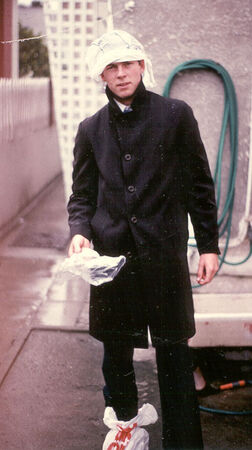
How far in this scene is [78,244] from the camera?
271 cm

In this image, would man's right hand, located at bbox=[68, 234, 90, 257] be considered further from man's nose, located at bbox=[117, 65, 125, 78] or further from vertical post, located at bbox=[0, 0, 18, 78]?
vertical post, located at bbox=[0, 0, 18, 78]

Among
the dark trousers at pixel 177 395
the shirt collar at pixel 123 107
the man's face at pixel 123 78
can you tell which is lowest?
the dark trousers at pixel 177 395

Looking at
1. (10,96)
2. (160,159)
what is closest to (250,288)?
(160,159)

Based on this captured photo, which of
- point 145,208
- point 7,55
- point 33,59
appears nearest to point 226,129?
point 145,208

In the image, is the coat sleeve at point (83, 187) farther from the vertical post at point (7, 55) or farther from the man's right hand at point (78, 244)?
the vertical post at point (7, 55)

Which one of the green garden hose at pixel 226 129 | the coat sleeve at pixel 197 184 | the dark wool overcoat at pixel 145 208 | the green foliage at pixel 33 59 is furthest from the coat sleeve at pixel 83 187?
the green foliage at pixel 33 59

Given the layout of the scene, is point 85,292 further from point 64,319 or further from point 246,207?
point 246,207

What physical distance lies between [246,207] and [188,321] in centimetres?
175

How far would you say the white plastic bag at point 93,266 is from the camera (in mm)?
2611

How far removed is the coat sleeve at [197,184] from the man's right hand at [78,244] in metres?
0.48

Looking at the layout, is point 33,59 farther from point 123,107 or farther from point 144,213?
point 144,213

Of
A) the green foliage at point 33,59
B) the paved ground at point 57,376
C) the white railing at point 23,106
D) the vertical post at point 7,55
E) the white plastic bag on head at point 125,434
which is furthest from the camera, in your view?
the green foliage at point 33,59

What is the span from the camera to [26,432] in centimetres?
330

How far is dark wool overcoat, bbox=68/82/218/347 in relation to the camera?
2.69 m
